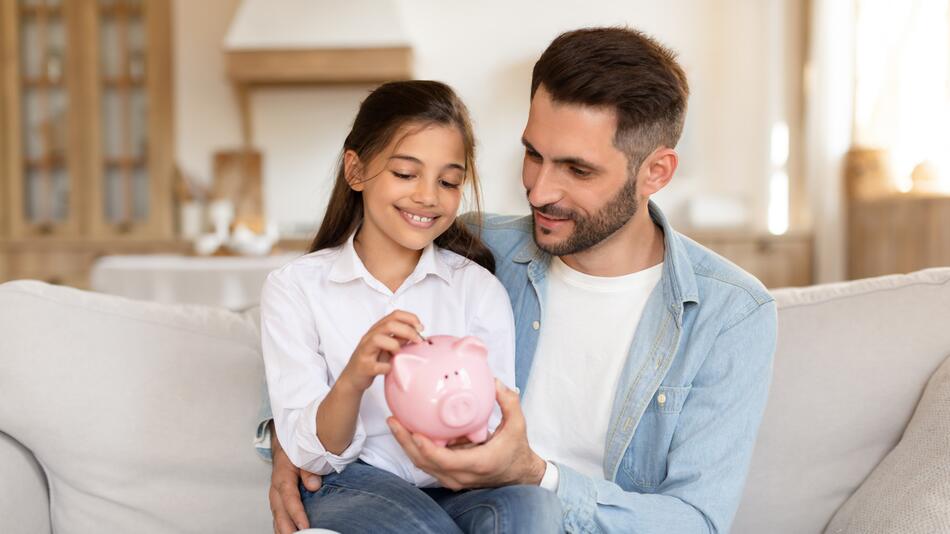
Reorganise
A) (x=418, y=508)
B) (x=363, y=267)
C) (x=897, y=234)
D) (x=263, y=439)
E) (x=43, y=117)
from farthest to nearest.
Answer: (x=43, y=117)
(x=897, y=234)
(x=263, y=439)
(x=363, y=267)
(x=418, y=508)

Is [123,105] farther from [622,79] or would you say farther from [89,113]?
[622,79]

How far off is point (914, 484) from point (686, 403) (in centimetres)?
38

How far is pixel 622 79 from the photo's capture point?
1.53 meters

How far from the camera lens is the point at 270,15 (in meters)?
4.87

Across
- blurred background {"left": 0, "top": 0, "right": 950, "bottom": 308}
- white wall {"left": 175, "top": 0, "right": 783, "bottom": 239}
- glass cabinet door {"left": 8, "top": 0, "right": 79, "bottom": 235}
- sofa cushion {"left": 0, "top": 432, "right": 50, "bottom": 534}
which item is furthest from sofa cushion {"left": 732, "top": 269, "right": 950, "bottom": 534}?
glass cabinet door {"left": 8, "top": 0, "right": 79, "bottom": 235}

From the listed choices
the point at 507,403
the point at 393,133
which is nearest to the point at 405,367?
the point at 507,403

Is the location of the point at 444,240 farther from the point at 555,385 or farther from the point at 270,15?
the point at 270,15

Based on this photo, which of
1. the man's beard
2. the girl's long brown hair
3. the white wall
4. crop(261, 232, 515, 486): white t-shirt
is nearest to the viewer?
crop(261, 232, 515, 486): white t-shirt

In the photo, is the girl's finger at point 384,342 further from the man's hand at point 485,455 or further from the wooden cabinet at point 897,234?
the wooden cabinet at point 897,234

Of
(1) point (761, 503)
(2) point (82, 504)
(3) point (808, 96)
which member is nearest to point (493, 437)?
(1) point (761, 503)

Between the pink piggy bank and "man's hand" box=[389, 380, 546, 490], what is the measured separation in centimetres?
2

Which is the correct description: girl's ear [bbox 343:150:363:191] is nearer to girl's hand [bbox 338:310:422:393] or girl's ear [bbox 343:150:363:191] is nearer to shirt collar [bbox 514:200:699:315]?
girl's hand [bbox 338:310:422:393]

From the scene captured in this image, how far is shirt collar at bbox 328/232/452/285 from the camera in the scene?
1434mm

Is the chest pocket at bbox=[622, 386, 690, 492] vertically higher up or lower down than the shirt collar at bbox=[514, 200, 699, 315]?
lower down
